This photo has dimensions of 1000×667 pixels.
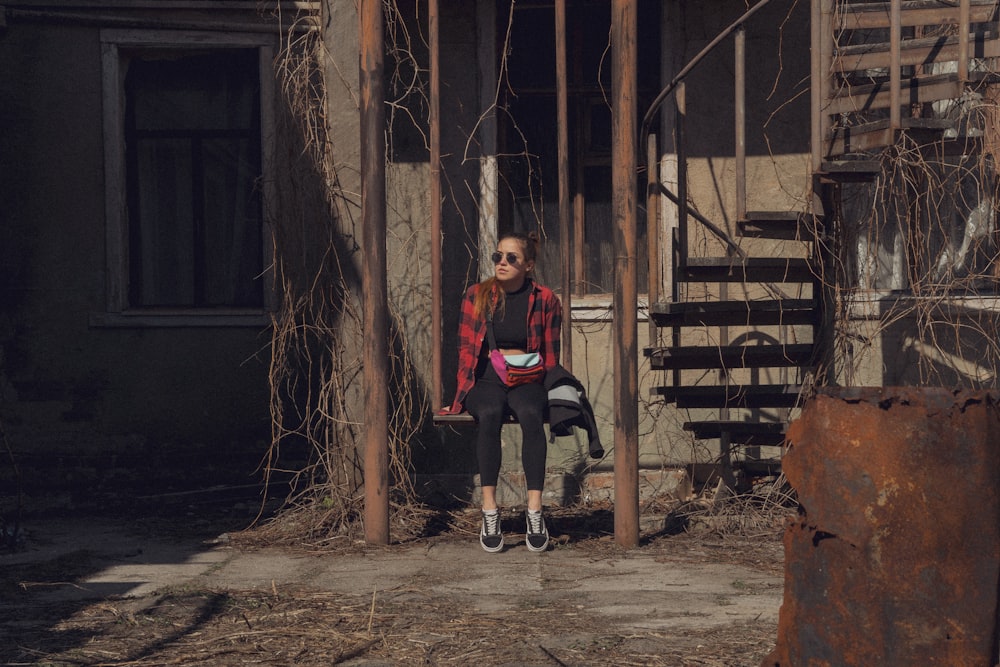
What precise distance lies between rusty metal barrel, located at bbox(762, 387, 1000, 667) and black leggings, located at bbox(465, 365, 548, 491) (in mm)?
3196

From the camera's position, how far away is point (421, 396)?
7.54 m

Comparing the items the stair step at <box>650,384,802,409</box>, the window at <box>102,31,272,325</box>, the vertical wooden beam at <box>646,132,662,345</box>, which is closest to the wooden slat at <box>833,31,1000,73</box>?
the vertical wooden beam at <box>646,132,662,345</box>

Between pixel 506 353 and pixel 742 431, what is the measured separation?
68.7 inches

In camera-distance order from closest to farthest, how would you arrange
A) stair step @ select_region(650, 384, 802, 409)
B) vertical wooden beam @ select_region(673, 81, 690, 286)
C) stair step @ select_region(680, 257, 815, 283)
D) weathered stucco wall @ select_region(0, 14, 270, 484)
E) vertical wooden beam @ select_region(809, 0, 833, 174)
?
vertical wooden beam @ select_region(809, 0, 833, 174) → stair step @ select_region(680, 257, 815, 283) → vertical wooden beam @ select_region(673, 81, 690, 286) → stair step @ select_region(650, 384, 802, 409) → weathered stucco wall @ select_region(0, 14, 270, 484)

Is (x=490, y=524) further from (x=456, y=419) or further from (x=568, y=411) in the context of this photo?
(x=568, y=411)

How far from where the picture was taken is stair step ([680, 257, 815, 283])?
663cm

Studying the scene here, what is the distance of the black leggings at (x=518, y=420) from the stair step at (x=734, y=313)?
3.57ft

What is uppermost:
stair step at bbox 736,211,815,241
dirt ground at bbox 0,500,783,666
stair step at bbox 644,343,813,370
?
stair step at bbox 736,211,815,241

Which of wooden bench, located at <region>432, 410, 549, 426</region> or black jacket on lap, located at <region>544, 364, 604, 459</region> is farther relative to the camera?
wooden bench, located at <region>432, 410, 549, 426</region>

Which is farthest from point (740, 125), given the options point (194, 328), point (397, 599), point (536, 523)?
point (194, 328)

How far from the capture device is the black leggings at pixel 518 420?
233 inches

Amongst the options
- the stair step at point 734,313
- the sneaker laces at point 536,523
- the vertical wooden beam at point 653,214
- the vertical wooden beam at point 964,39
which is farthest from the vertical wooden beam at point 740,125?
the sneaker laces at point 536,523

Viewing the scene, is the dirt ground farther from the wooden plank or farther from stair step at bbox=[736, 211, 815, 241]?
the wooden plank

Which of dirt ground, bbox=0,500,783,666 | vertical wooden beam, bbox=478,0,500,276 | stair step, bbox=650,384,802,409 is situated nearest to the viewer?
dirt ground, bbox=0,500,783,666
